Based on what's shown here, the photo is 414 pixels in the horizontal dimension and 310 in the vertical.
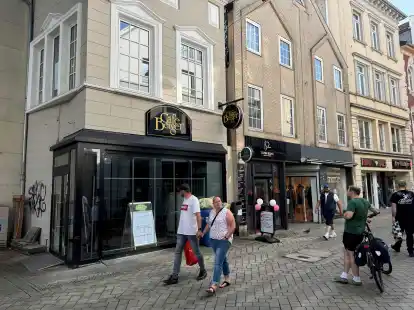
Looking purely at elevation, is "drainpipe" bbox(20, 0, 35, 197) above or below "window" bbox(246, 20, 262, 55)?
below

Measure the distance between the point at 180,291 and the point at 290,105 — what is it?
37.1 ft

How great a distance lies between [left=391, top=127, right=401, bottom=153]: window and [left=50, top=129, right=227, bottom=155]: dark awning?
17.1 meters

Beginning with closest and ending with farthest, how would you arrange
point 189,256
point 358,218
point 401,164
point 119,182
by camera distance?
point 358,218, point 189,256, point 119,182, point 401,164

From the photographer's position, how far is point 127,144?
8.30 meters

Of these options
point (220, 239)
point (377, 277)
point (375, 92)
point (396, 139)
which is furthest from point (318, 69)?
point (220, 239)

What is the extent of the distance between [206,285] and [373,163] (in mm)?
17205

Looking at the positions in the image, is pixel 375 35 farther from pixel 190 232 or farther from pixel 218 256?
pixel 218 256

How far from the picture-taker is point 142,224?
8562 mm

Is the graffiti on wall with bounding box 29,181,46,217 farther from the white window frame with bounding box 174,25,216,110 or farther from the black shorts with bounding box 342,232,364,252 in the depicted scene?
the black shorts with bounding box 342,232,364,252

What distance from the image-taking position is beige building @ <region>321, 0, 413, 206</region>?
19547 millimetres

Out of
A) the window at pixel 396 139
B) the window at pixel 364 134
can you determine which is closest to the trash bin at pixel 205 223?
the window at pixel 364 134

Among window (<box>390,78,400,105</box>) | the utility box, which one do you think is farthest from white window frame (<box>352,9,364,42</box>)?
the utility box

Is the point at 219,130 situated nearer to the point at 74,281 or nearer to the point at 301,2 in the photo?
the point at 74,281

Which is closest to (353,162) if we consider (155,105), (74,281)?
(155,105)
